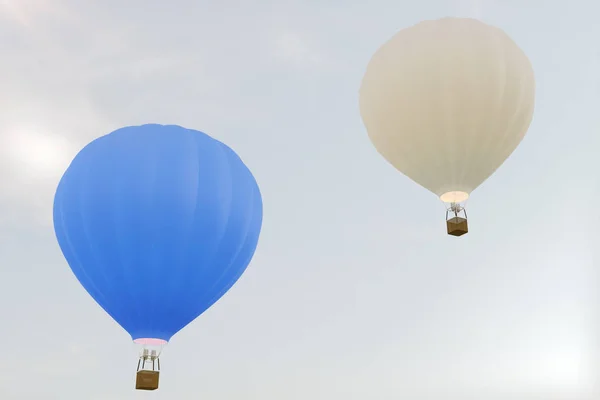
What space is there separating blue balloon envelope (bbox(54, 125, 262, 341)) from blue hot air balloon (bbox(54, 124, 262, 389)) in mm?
15

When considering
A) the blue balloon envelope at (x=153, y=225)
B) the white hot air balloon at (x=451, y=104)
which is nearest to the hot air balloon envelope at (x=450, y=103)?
the white hot air balloon at (x=451, y=104)

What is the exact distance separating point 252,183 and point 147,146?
1.80 meters

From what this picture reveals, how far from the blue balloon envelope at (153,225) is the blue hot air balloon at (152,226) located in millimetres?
15

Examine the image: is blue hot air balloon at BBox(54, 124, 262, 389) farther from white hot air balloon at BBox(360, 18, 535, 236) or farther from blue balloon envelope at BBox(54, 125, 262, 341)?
white hot air balloon at BBox(360, 18, 535, 236)

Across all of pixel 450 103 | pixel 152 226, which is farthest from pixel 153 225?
pixel 450 103

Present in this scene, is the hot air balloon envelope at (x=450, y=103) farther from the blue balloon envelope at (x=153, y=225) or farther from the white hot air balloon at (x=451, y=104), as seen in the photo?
the blue balloon envelope at (x=153, y=225)

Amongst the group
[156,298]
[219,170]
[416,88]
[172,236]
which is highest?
[416,88]

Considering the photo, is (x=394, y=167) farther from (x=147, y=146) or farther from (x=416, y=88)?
(x=147, y=146)

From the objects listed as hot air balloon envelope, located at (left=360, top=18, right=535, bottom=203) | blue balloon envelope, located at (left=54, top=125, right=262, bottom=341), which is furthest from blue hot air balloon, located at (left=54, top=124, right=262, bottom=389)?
hot air balloon envelope, located at (left=360, top=18, right=535, bottom=203)

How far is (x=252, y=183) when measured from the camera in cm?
1411

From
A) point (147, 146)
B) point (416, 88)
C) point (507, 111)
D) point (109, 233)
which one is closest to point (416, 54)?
point (416, 88)

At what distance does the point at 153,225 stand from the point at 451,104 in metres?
4.75

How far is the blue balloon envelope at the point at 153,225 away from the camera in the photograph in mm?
12875

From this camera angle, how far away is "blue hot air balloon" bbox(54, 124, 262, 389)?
1288cm
